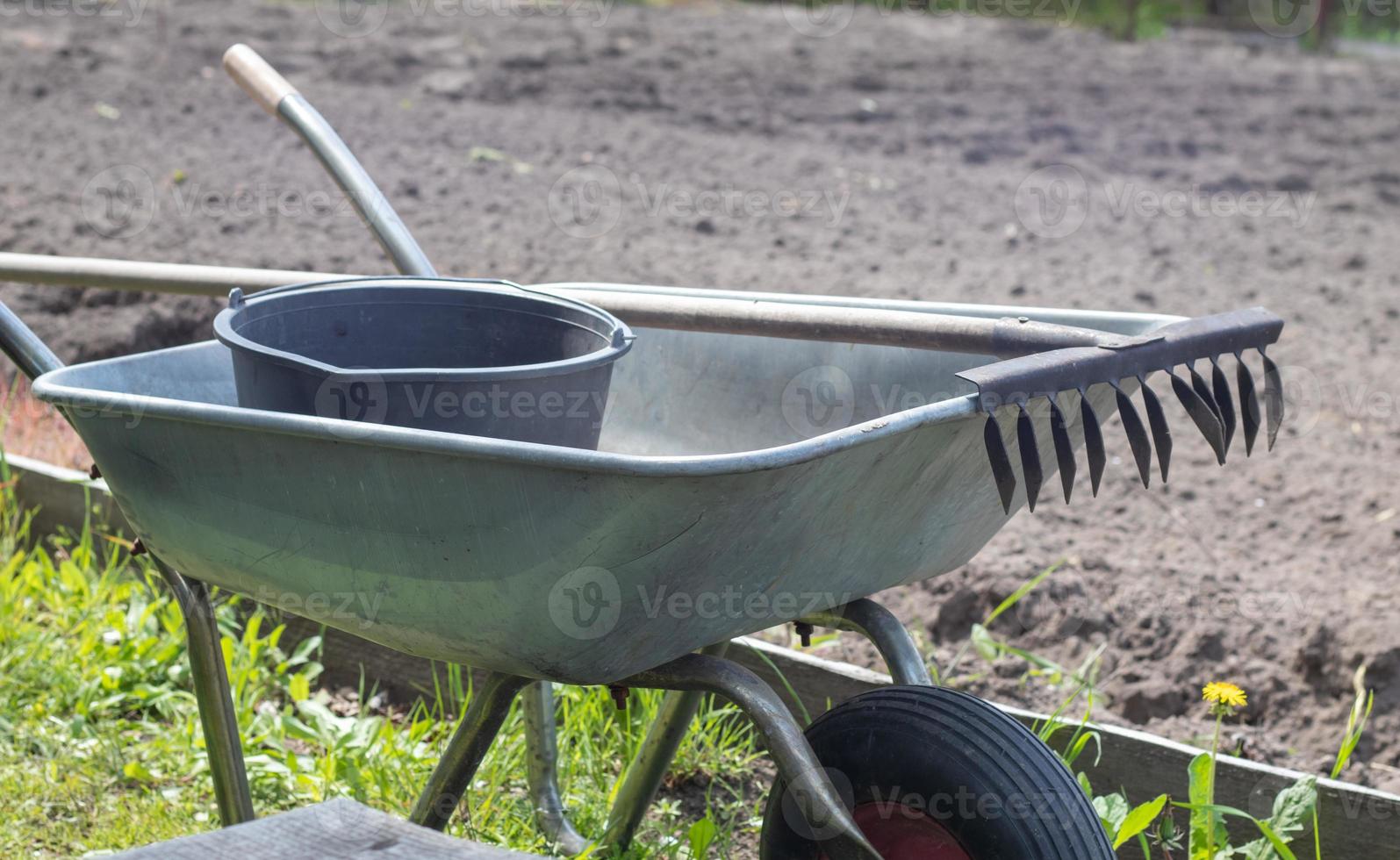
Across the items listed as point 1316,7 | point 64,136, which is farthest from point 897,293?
point 1316,7

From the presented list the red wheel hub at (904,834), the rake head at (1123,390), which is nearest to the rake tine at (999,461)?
the rake head at (1123,390)

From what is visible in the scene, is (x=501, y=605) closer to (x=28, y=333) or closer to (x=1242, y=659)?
(x=28, y=333)

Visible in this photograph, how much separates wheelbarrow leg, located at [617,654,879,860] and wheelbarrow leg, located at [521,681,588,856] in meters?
0.63

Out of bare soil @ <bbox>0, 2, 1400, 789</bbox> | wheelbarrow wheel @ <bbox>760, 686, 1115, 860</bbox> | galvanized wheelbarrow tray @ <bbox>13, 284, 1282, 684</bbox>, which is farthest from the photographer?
bare soil @ <bbox>0, 2, 1400, 789</bbox>

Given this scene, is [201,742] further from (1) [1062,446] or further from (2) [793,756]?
(1) [1062,446]

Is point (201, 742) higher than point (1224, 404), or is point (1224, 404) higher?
point (1224, 404)

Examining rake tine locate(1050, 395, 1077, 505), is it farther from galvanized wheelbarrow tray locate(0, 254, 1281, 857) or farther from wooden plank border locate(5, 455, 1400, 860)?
wooden plank border locate(5, 455, 1400, 860)

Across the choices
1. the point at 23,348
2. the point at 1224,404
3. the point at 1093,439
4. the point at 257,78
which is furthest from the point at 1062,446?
the point at 257,78

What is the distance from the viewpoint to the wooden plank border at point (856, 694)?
5.74 ft

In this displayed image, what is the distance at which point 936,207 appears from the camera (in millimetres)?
5301

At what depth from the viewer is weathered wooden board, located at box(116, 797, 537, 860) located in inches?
39.8

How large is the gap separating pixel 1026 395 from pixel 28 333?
1.16 metres

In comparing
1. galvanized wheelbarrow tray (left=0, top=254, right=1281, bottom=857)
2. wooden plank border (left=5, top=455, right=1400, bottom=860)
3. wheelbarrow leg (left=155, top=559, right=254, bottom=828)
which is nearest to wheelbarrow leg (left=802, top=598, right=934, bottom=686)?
→ galvanized wheelbarrow tray (left=0, top=254, right=1281, bottom=857)

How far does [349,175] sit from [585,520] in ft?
3.00
